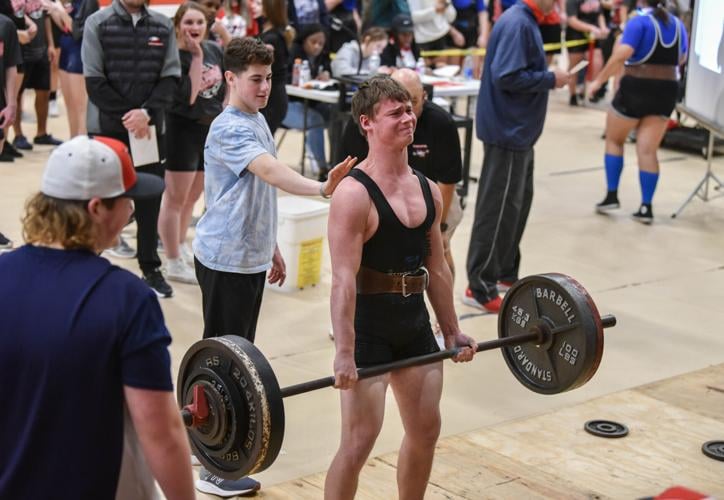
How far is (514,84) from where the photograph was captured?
286 inches

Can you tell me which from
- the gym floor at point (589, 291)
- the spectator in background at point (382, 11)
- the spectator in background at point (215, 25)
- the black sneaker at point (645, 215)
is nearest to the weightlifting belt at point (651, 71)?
the black sneaker at point (645, 215)

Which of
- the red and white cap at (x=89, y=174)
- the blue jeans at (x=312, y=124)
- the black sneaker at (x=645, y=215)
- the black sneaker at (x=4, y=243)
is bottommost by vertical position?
the black sneaker at (x=645, y=215)

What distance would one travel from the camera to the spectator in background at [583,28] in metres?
16.0

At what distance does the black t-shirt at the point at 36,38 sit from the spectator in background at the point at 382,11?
132 inches

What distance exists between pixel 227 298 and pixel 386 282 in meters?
1.05

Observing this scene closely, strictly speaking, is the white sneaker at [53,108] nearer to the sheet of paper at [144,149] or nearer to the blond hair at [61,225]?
the sheet of paper at [144,149]

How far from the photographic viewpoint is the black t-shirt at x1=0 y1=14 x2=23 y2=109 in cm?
811

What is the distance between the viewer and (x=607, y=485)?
17.1 ft

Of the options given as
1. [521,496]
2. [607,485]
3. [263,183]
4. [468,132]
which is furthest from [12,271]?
[468,132]

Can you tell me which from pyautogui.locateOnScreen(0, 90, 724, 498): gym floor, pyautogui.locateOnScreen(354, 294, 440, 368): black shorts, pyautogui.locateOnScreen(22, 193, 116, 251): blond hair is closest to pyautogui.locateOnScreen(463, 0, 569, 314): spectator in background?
pyautogui.locateOnScreen(0, 90, 724, 498): gym floor

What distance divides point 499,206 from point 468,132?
10.2ft

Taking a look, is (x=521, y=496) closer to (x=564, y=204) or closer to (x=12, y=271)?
(x=12, y=271)

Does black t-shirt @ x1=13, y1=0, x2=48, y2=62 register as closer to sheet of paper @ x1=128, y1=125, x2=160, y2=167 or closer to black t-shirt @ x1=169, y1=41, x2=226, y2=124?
black t-shirt @ x1=169, y1=41, x2=226, y2=124

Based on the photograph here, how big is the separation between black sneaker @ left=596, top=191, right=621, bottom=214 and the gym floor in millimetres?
79
